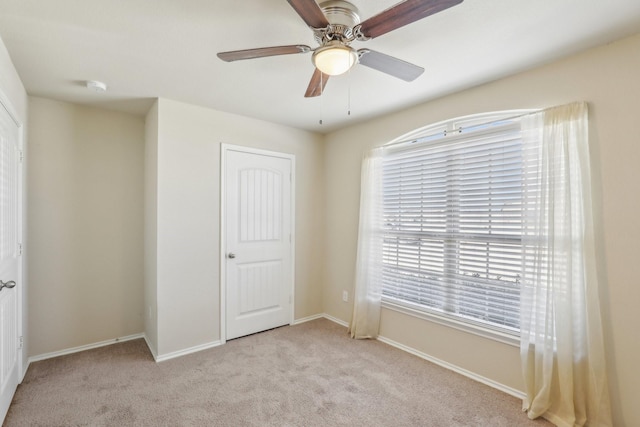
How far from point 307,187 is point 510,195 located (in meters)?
2.26

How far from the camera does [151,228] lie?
298 centimetres

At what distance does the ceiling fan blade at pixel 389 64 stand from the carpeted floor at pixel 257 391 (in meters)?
2.22

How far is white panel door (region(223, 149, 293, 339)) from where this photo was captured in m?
3.25

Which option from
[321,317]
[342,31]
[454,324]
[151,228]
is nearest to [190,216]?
[151,228]

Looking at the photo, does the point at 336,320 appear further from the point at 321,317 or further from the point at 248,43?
the point at 248,43

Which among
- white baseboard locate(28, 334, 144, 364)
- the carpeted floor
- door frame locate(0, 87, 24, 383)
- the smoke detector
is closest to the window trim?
the carpeted floor

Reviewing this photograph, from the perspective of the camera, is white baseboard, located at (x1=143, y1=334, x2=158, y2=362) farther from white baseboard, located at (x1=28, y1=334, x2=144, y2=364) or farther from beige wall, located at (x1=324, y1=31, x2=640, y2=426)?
beige wall, located at (x1=324, y1=31, x2=640, y2=426)

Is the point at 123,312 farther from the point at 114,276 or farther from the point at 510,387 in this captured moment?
the point at 510,387

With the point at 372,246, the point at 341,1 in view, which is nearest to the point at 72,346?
the point at 372,246

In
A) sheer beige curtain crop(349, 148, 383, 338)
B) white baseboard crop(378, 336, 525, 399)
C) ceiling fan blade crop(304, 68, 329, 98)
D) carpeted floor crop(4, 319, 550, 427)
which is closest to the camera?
ceiling fan blade crop(304, 68, 329, 98)

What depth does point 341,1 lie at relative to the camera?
4.88 ft

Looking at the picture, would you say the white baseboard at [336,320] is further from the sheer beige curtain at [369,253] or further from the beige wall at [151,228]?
the beige wall at [151,228]

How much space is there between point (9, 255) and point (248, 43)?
220 centimetres

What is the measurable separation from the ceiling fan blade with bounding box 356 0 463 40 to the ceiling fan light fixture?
11cm
